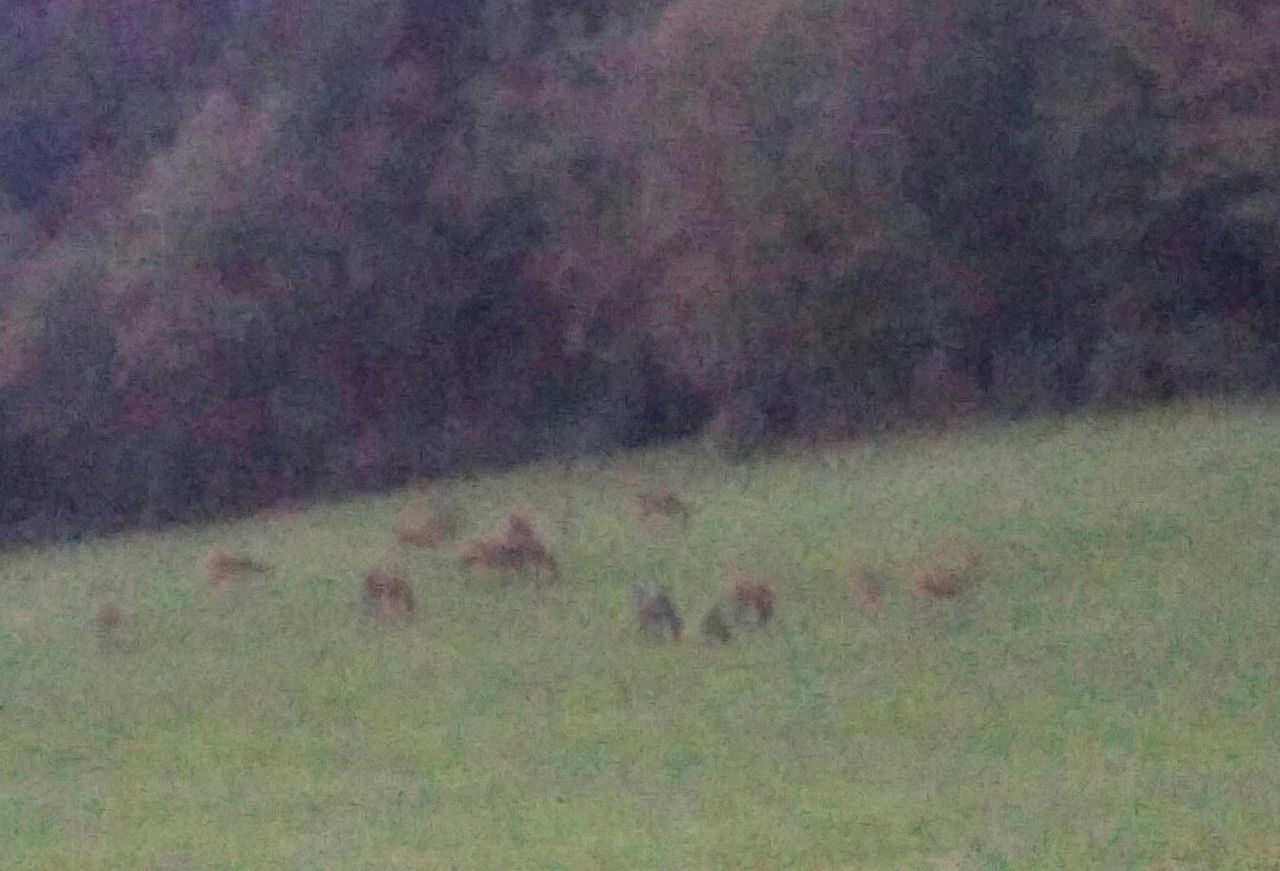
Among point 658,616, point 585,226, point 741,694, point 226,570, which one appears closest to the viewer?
point 741,694

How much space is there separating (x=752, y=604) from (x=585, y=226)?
12.7 m

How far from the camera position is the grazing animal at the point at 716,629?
13391 millimetres

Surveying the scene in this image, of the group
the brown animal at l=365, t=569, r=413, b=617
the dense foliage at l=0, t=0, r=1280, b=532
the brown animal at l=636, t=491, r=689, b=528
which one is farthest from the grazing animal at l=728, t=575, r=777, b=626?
the dense foliage at l=0, t=0, r=1280, b=532

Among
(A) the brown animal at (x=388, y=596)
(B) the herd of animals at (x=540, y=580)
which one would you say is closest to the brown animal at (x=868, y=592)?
(B) the herd of animals at (x=540, y=580)

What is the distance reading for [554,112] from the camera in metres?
26.3

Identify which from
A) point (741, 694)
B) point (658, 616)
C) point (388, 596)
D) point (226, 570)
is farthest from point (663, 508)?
point (741, 694)

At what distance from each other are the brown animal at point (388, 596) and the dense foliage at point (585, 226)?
791 centimetres

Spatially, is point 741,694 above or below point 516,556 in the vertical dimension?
below

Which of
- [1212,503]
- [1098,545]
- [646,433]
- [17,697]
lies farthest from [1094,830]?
[646,433]

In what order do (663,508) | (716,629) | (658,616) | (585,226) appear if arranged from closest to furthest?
(716,629)
(658,616)
(663,508)
(585,226)

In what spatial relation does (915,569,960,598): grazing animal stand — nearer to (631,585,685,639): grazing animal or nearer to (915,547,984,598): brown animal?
(915,547,984,598): brown animal

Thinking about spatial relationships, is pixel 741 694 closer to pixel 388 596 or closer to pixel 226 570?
pixel 388 596

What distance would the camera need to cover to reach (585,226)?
26.0m

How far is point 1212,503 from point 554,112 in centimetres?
1215
